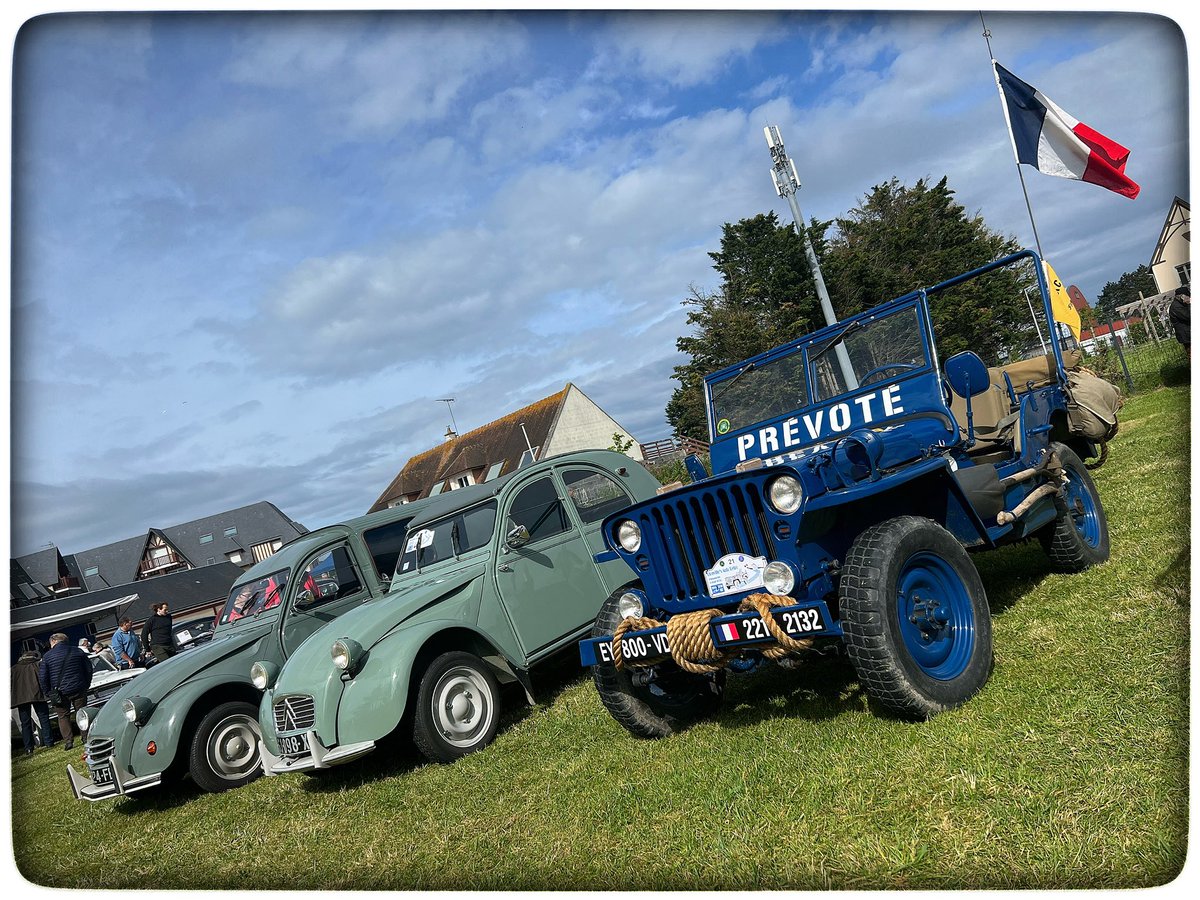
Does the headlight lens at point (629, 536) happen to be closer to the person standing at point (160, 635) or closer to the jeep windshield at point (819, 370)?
the jeep windshield at point (819, 370)

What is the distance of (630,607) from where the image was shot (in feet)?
13.9

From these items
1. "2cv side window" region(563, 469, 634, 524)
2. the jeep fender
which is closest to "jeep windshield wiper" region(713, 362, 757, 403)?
"2cv side window" region(563, 469, 634, 524)

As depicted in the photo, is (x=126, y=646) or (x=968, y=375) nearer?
(x=968, y=375)

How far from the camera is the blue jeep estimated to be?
357cm

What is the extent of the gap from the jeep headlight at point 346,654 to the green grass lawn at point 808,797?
84cm

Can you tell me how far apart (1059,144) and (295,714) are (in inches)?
285

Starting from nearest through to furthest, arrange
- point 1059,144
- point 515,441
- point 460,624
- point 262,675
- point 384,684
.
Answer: point 384,684, point 460,624, point 262,675, point 1059,144, point 515,441

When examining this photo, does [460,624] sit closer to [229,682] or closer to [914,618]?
[229,682]

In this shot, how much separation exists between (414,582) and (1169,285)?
695cm

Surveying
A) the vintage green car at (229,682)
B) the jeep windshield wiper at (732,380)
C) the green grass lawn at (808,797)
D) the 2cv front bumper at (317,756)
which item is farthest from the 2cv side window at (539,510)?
the 2cv front bumper at (317,756)

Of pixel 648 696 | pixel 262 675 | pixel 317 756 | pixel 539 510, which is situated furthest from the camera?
pixel 539 510

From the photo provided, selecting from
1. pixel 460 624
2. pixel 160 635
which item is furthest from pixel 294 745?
pixel 160 635

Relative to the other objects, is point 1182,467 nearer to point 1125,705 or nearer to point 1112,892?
point 1125,705

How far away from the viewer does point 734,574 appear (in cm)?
387
